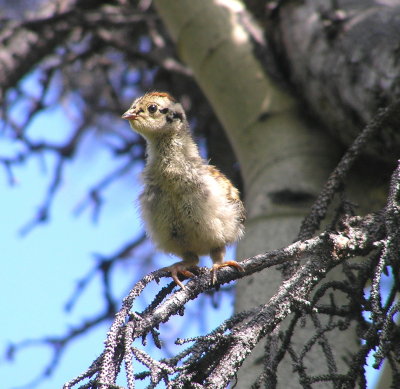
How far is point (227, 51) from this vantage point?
16.0ft

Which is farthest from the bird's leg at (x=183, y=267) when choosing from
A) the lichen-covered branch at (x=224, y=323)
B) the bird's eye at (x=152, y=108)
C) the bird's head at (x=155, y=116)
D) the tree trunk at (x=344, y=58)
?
the tree trunk at (x=344, y=58)

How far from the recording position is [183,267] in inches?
120

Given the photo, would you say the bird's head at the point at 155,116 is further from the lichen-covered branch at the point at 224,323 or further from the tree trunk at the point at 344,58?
the lichen-covered branch at the point at 224,323

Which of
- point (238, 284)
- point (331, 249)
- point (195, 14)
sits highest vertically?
point (195, 14)

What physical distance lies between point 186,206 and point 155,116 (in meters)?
0.92

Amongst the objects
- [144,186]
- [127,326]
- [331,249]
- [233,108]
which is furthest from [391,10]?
[127,326]

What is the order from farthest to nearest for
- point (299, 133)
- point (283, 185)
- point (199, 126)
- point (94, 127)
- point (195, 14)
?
point (94, 127), point (199, 126), point (195, 14), point (299, 133), point (283, 185)

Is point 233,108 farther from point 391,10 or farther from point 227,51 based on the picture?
point 391,10

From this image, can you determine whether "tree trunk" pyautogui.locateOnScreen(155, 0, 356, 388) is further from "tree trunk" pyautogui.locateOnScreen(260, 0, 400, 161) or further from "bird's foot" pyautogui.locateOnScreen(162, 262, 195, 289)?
"bird's foot" pyautogui.locateOnScreen(162, 262, 195, 289)

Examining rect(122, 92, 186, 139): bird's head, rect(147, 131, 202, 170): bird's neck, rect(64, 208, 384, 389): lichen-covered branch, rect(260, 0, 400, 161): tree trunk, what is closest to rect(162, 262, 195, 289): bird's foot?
rect(64, 208, 384, 389): lichen-covered branch

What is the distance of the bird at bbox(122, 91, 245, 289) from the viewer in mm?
3328

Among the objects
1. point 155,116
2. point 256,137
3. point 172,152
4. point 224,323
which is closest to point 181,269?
point 224,323

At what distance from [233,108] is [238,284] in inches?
58.5

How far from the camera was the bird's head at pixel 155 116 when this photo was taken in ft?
12.9
